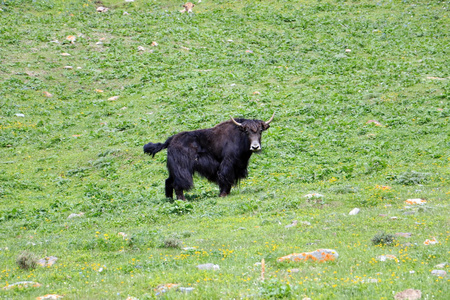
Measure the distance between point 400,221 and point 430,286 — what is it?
3830mm

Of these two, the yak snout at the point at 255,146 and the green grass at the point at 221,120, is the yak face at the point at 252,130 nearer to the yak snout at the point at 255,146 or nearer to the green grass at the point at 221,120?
the yak snout at the point at 255,146

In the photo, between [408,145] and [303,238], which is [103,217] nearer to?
[303,238]

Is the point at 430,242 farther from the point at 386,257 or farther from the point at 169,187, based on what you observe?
the point at 169,187

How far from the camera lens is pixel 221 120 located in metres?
21.9

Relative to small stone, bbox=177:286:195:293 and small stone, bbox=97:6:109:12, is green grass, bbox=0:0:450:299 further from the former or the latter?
small stone, bbox=97:6:109:12

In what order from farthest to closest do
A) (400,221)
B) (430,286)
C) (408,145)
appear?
(408,145) → (400,221) → (430,286)

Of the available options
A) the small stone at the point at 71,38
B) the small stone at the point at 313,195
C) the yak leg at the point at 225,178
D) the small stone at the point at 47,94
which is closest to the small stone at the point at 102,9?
the small stone at the point at 71,38

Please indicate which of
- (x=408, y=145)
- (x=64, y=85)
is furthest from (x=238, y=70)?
(x=408, y=145)

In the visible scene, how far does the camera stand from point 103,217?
13.4m

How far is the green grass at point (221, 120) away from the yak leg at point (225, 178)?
A: 0.30 metres

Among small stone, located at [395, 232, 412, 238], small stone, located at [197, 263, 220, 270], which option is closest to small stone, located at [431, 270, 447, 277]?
small stone, located at [395, 232, 412, 238]

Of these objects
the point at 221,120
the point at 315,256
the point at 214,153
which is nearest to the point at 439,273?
the point at 315,256

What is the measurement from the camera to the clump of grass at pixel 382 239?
29.5 ft

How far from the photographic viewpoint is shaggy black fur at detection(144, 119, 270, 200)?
1507 cm
